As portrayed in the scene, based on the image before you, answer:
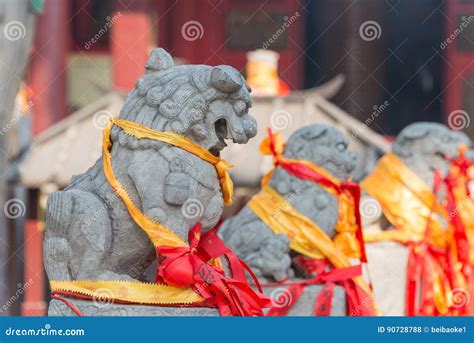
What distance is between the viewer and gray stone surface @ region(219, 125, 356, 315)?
541cm

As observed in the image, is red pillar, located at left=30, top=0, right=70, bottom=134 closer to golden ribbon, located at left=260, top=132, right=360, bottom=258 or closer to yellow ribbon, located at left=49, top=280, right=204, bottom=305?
golden ribbon, located at left=260, top=132, right=360, bottom=258

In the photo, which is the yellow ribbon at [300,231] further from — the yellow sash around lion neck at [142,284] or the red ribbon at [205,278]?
the yellow sash around lion neck at [142,284]

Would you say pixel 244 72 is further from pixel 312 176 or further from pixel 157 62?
pixel 157 62

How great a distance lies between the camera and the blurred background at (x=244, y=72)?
29.1ft

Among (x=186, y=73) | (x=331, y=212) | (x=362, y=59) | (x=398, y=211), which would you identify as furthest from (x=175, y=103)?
(x=362, y=59)

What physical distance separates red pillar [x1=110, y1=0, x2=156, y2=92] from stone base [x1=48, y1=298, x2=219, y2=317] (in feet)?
18.6

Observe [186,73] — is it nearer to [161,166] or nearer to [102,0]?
[161,166]

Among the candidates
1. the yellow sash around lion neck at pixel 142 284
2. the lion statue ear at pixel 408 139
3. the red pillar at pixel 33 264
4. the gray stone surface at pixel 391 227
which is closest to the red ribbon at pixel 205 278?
the yellow sash around lion neck at pixel 142 284

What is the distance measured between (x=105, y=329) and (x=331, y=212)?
1844 mm

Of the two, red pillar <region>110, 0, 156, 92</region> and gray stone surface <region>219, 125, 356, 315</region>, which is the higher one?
red pillar <region>110, 0, 156, 92</region>

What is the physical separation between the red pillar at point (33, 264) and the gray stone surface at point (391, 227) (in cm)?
295

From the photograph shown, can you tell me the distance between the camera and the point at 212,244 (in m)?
4.24

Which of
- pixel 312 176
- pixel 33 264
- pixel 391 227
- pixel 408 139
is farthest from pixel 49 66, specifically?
pixel 312 176

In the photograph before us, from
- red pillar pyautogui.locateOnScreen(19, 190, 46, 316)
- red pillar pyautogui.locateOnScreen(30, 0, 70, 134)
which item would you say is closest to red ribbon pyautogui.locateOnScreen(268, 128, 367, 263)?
red pillar pyautogui.locateOnScreen(19, 190, 46, 316)
